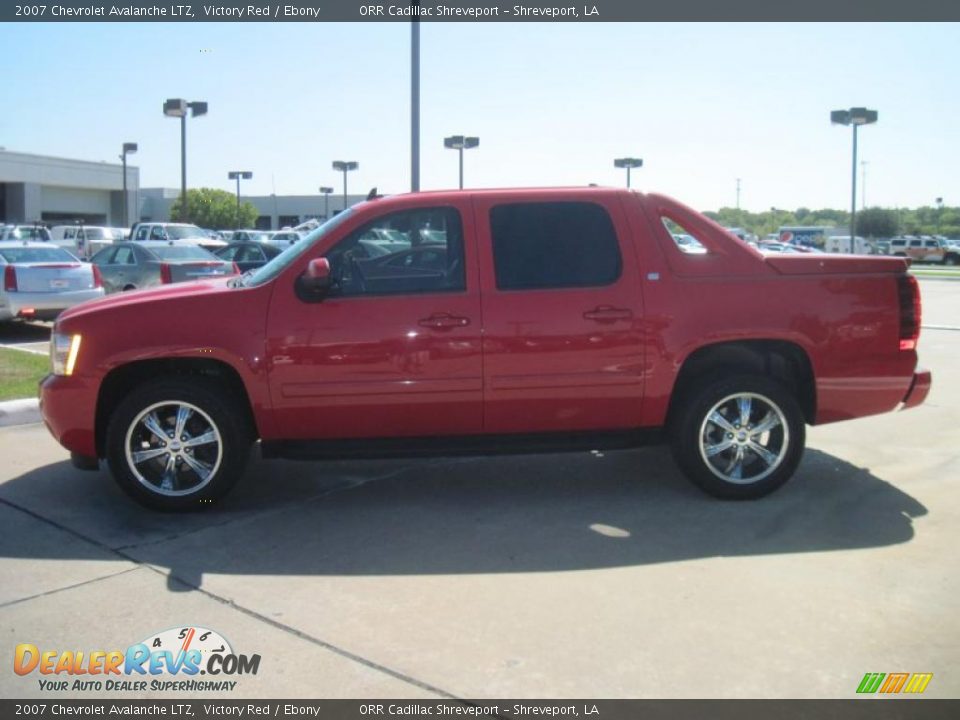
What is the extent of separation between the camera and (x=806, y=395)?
5.95m

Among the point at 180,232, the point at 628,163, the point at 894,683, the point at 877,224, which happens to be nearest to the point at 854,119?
the point at 628,163

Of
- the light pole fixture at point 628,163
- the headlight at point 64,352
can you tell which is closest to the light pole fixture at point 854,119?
the light pole fixture at point 628,163

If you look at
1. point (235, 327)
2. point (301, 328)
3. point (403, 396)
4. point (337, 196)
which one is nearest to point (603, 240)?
point (403, 396)

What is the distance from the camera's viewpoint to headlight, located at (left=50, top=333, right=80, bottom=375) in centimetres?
544

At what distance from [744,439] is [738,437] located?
0.04 meters

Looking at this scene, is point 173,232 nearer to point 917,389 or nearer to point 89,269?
point 89,269

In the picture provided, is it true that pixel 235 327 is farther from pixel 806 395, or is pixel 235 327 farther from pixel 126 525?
pixel 806 395

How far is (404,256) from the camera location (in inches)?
222

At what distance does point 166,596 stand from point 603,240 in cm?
316

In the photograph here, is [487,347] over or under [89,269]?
under

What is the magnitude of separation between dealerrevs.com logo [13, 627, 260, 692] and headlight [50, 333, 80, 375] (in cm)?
209

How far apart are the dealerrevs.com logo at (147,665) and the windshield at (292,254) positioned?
Result: 92.9 inches

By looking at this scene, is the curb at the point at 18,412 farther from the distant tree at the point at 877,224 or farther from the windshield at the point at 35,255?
the distant tree at the point at 877,224

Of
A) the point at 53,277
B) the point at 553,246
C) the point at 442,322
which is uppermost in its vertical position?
the point at 553,246
